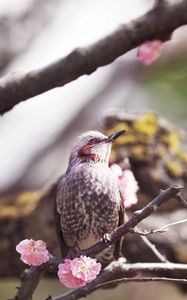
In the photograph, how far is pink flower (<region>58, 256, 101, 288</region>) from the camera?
8.77 ft

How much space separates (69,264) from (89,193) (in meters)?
0.77

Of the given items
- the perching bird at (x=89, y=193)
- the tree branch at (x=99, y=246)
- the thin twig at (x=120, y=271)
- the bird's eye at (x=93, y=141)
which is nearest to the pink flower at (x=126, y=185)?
the perching bird at (x=89, y=193)

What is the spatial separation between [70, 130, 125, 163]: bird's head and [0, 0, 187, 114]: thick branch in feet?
1.61

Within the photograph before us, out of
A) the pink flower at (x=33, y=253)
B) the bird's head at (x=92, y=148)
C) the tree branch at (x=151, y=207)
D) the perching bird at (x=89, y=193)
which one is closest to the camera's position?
the tree branch at (x=151, y=207)

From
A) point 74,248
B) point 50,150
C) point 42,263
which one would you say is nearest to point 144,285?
point 50,150

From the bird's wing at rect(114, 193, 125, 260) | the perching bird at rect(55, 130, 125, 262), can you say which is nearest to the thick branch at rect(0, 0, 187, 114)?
the perching bird at rect(55, 130, 125, 262)

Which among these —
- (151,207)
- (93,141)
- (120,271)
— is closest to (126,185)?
(93,141)

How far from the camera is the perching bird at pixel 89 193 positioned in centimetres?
335

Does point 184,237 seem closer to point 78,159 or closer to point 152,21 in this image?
point 78,159

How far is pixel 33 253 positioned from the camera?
2.64m

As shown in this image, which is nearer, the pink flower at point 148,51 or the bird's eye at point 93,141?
the pink flower at point 148,51

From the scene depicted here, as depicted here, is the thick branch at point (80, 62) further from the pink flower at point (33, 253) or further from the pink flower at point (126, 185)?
the pink flower at point (126, 185)

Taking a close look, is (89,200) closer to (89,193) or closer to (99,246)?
(89,193)

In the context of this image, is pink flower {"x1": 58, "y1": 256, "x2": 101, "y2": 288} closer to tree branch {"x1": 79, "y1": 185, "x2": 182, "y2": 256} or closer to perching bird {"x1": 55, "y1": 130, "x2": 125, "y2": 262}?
tree branch {"x1": 79, "y1": 185, "x2": 182, "y2": 256}
